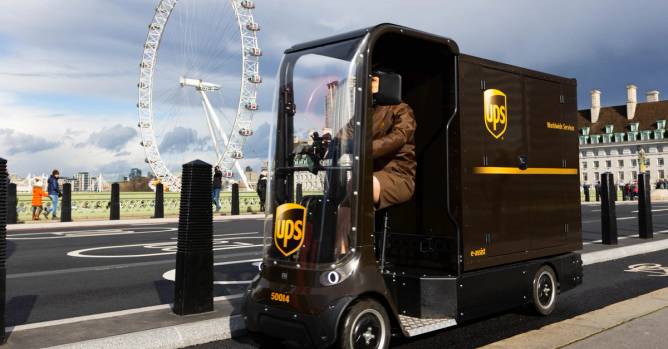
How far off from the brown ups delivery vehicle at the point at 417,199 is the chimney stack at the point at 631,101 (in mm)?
113338

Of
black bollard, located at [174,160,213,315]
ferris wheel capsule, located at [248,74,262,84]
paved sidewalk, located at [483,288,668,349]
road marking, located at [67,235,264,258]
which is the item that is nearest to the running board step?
paved sidewalk, located at [483,288,668,349]

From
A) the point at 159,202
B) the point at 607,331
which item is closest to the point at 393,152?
the point at 607,331

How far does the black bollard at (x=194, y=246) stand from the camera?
5367mm

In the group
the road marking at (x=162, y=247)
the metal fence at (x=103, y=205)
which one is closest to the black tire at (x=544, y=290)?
the road marking at (x=162, y=247)

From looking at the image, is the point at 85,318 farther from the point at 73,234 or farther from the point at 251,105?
the point at 251,105

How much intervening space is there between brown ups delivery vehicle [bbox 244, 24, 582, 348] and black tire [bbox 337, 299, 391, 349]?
0.03ft

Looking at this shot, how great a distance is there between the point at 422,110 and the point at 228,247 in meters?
7.01

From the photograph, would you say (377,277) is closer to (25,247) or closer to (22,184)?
(25,247)

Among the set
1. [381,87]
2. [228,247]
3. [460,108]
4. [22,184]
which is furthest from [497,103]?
[22,184]

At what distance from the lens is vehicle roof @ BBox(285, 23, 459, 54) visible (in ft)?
14.3

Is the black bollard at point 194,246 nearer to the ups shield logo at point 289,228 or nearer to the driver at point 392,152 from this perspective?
the ups shield logo at point 289,228

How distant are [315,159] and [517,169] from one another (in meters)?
2.32

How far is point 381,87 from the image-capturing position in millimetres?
4355

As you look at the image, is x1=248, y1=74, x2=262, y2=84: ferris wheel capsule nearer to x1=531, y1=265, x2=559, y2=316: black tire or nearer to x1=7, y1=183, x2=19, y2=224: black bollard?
x1=7, y1=183, x2=19, y2=224: black bollard
